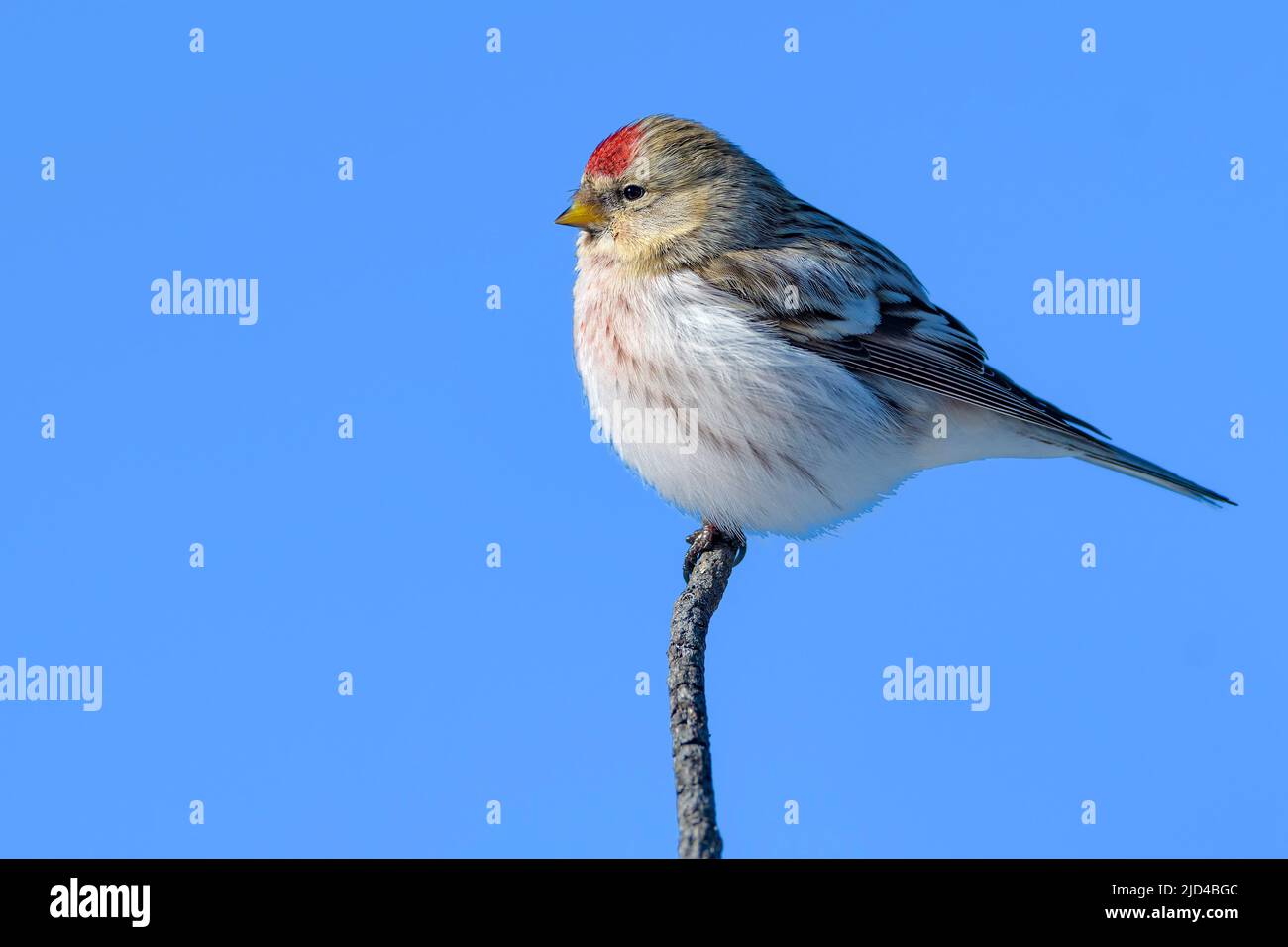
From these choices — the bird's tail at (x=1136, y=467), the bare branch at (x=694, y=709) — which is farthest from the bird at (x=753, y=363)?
the bare branch at (x=694, y=709)

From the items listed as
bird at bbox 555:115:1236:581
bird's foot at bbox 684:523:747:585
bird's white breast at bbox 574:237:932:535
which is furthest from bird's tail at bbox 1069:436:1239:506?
bird's foot at bbox 684:523:747:585

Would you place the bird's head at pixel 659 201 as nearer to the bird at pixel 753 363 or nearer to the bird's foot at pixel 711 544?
the bird at pixel 753 363

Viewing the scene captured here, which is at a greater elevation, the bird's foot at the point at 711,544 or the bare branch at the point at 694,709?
the bird's foot at the point at 711,544

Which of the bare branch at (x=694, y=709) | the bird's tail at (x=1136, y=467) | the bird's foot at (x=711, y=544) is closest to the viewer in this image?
the bare branch at (x=694, y=709)

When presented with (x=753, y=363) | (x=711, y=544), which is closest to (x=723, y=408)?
(x=753, y=363)

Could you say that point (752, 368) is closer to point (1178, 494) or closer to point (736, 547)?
point (736, 547)

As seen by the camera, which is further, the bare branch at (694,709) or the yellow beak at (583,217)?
the yellow beak at (583,217)

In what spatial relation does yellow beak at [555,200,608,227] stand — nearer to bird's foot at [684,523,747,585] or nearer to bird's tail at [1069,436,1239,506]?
bird's foot at [684,523,747,585]
